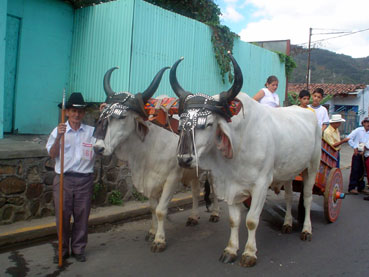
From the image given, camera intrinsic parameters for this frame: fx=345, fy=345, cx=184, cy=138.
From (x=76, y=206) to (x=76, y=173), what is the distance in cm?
38

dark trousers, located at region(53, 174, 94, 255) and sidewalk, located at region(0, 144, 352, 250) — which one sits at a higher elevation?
dark trousers, located at region(53, 174, 94, 255)

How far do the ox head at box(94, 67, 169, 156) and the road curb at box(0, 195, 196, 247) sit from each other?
1.78m

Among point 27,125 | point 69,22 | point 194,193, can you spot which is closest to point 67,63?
point 69,22

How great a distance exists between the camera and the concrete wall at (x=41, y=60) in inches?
281

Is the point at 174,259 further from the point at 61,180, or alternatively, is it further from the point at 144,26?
the point at 144,26

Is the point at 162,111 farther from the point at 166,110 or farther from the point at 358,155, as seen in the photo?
the point at 358,155

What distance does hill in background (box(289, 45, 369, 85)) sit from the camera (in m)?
52.4

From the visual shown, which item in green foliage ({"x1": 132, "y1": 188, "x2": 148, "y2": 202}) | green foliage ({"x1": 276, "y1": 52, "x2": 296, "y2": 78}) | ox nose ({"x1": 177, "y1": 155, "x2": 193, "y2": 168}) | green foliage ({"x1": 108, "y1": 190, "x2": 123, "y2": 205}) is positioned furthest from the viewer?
green foliage ({"x1": 276, "y1": 52, "x2": 296, "y2": 78})

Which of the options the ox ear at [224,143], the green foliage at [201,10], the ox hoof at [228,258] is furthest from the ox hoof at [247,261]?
the green foliage at [201,10]

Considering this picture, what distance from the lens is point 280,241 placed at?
4.88 metres

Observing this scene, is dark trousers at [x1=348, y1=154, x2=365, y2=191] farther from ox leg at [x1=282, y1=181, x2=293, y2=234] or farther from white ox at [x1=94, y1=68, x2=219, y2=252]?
white ox at [x1=94, y1=68, x2=219, y2=252]

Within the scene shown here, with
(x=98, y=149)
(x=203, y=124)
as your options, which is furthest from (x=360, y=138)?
(x=98, y=149)

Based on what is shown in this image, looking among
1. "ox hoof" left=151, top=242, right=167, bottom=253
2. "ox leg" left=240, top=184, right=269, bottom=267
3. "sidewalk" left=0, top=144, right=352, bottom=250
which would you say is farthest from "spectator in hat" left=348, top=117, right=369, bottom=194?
"ox hoof" left=151, top=242, right=167, bottom=253

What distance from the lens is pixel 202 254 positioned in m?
4.32
